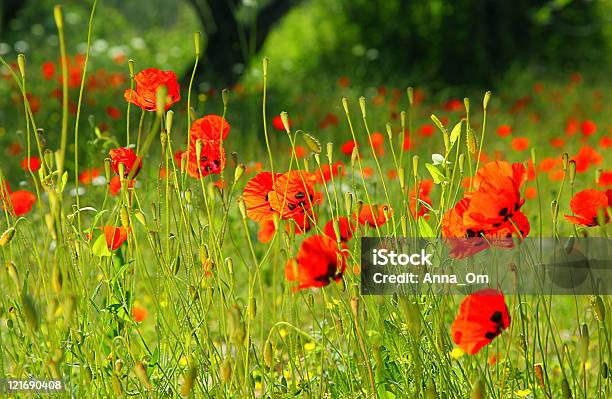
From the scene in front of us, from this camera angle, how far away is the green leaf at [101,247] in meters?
1.55

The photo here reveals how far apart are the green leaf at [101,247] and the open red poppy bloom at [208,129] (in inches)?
9.2

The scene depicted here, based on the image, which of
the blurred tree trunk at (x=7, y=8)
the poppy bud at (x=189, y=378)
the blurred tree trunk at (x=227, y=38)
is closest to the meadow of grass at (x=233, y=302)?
the poppy bud at (x=189, y=378)

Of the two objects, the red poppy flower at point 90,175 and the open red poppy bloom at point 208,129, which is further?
the red poppy flower at point 90,175

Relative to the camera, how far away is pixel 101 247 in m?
1.55

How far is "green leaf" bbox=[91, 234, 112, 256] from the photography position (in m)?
1.55

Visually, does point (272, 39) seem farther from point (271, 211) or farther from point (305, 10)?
point (271, 211)

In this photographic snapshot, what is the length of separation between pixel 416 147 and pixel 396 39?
4739 mm

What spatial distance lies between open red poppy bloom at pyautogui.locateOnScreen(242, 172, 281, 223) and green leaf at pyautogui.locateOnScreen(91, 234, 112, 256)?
0.87 feet

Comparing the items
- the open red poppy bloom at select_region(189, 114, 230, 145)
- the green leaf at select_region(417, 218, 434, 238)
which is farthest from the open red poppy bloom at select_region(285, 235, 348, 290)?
the open red poppy bloom at select_region(189, 114, 230, 145)

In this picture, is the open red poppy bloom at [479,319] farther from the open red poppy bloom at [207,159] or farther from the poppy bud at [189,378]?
the open red poppy bloom at [207,159]

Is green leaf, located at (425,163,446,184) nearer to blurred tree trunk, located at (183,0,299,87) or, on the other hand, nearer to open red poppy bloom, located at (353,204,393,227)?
open red poppy bloom, located at (353,204,393,227)

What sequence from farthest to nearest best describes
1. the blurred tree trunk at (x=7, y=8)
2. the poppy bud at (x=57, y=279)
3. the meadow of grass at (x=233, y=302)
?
the blurred tree trunk at (x=7, y=8) → the meadow of grass at (x=233, y=302) → the poppy bud at (x=57, y=279)

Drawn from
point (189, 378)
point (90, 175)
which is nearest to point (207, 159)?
point (189, 378)

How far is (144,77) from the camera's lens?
1.52m
